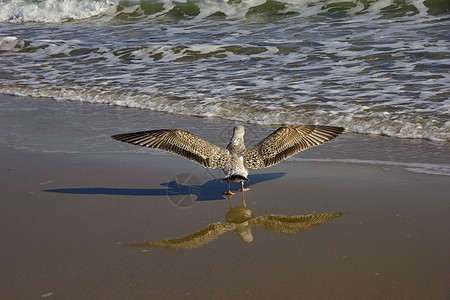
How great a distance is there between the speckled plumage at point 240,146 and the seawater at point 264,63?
1.68m

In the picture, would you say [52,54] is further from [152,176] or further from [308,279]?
[308,279]

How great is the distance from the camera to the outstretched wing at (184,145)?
5.11 metres

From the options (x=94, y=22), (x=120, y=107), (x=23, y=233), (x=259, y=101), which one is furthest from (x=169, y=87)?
(x=94, y=22)

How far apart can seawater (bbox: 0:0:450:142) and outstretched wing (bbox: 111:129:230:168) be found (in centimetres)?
229

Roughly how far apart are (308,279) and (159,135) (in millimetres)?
2469

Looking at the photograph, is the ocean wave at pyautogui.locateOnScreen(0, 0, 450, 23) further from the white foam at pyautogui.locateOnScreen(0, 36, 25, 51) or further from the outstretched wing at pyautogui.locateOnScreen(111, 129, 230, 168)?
the outstretched wing at pyautogui.locateOnScreen(111, 129, 230, 168)

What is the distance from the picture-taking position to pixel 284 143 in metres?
5.16

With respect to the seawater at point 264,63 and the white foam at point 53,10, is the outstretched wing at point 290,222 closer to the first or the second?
the seawater at point 264,63

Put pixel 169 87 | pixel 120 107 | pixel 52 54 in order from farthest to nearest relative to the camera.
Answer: pixel 52 54 < pixel 169 87 < pixel 120 107

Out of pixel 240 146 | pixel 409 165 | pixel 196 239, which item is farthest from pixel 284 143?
pixel 196 239

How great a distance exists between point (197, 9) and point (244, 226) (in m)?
16.5

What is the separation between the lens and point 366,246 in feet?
12.4

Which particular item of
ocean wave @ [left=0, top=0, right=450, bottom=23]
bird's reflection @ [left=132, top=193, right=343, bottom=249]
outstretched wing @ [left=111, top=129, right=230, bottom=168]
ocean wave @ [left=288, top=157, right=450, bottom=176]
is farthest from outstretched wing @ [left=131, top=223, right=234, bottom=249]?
ocean wave @ [left=0, top=0, right=450, bottom=23]

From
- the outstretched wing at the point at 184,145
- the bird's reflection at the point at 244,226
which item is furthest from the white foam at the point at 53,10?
the bird's reflection at the point at 244,226
